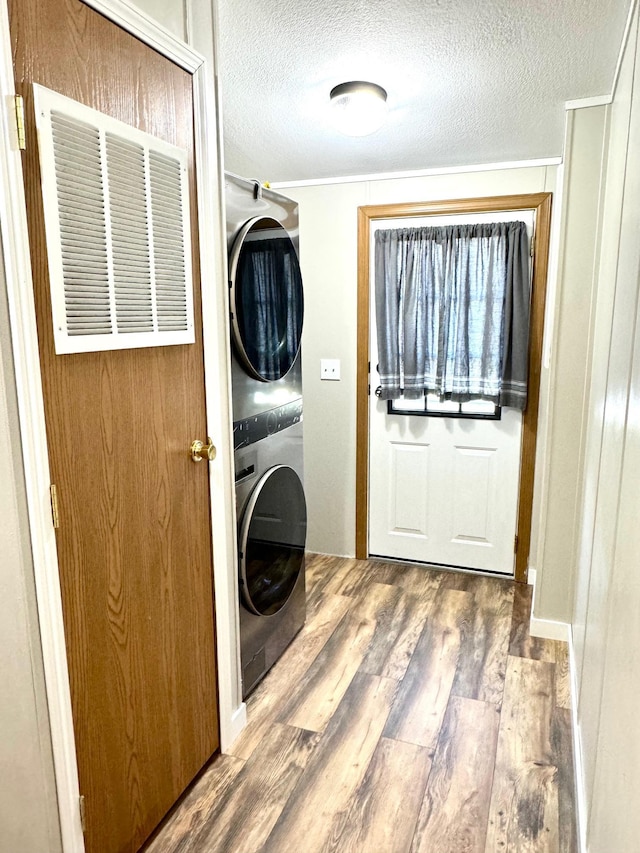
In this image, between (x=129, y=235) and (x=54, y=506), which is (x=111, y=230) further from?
(x=54, y=506)

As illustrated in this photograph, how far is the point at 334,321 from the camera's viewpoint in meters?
3.30

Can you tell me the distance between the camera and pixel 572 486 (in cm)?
244

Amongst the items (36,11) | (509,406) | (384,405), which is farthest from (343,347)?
(36,11)

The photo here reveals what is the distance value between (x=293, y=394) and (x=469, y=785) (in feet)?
4.89

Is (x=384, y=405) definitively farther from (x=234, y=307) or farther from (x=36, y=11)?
(x=36, y=11)

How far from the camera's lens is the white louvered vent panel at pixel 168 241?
141 cm

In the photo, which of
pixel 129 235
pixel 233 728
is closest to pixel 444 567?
pixel 233 728

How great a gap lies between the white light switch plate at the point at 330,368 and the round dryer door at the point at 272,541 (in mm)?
1040

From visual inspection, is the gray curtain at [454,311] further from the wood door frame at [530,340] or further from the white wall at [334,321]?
the white wall at [334,321]

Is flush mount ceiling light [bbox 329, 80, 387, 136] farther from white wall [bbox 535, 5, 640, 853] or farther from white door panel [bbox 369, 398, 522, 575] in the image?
white door panel [bbox 369, 398, 522, 575]

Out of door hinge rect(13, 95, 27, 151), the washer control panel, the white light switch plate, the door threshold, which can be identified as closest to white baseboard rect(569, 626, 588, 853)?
the door threshold

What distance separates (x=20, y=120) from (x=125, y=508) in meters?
0.84

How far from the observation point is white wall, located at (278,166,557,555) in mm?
3066

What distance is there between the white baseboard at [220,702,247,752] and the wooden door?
0.13m
